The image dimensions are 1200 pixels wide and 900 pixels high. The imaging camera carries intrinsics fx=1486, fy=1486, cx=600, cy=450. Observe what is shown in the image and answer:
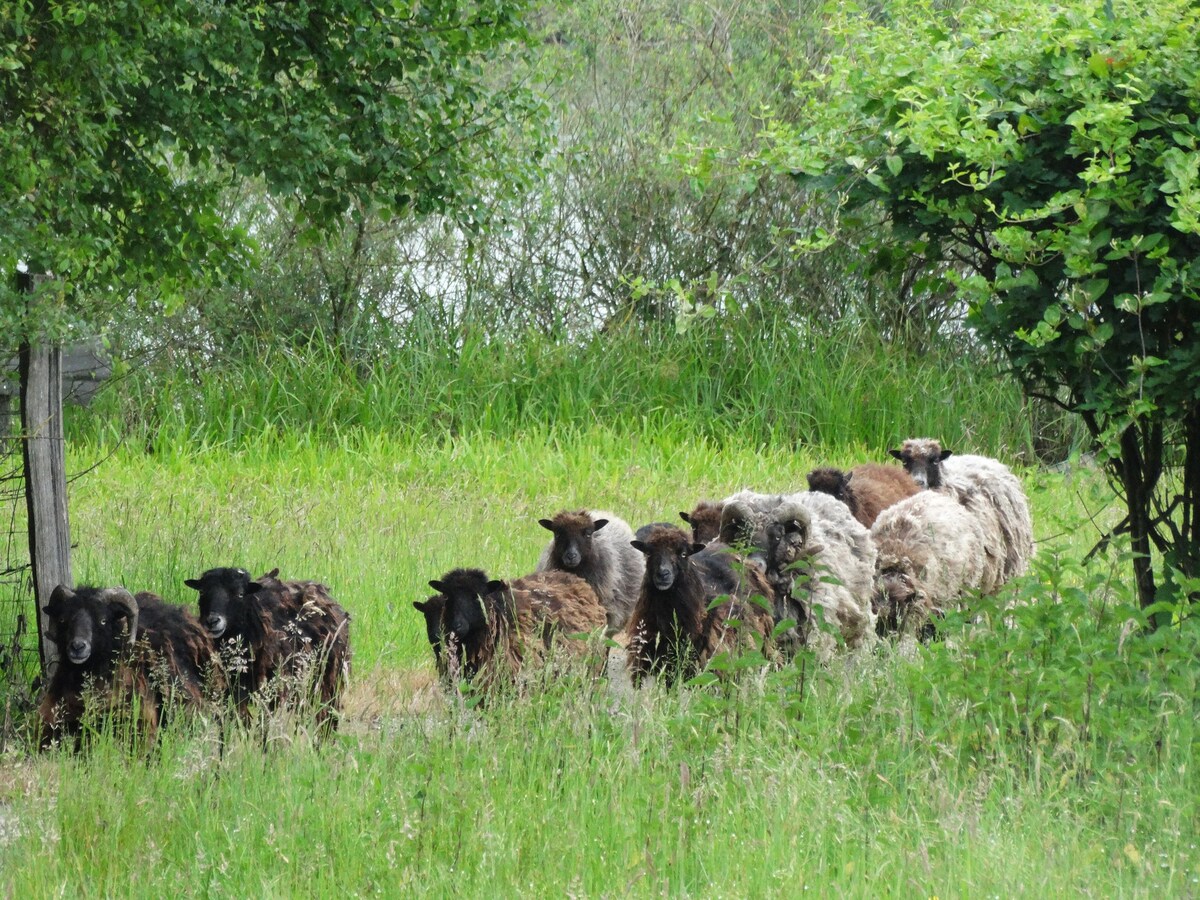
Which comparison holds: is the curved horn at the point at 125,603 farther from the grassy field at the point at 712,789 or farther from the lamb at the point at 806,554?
the lamb at the point at 806,554

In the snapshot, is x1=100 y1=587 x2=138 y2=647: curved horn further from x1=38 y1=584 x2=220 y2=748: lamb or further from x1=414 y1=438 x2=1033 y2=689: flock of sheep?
x1=414 y1=438 x2=1033 y2=689: flock of sheep

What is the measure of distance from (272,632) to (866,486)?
529 centimetres

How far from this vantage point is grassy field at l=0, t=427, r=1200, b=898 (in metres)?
5.21

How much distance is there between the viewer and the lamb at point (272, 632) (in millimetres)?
7992

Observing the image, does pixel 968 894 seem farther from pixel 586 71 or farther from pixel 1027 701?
pixel 586 71

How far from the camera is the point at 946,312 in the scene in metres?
20.4

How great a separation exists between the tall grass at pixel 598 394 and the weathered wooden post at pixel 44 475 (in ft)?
29.0

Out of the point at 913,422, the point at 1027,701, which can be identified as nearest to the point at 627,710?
the point at 1027,701

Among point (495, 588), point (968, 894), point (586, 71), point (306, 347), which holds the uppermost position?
point (586, 71)

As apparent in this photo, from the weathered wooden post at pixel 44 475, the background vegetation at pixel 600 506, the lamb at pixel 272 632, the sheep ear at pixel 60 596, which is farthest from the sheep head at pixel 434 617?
the weathered wooden post at pixel 44 475

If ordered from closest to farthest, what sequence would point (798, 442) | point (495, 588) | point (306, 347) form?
point (495, 588), point (798, 442), point (306, 347)

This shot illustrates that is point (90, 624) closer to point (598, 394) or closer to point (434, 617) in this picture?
point (434, 617)

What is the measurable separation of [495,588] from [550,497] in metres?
6.17

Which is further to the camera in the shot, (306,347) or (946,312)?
(946,312)
